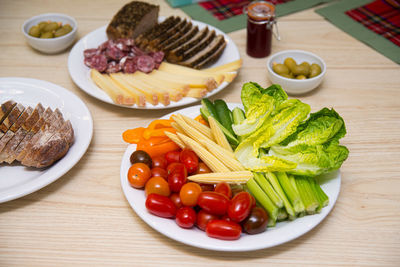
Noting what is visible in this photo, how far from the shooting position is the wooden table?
1586 mm

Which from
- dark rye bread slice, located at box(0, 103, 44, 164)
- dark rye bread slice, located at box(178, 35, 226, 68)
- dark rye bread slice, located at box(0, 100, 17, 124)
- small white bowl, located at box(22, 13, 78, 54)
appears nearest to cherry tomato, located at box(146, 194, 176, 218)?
dark rye bread slice, located at box(0, 103, 44, 164)

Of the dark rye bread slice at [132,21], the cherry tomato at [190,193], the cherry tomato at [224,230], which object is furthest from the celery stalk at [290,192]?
the dark rye bread slice at [132,21]

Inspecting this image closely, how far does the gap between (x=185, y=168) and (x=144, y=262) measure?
43 cm

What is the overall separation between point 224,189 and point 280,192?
234 mm

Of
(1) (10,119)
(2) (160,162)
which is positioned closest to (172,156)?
(2) (160,162)

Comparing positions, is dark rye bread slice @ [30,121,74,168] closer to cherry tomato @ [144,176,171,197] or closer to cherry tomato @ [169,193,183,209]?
cherry tomato @ [144,176,171,197]

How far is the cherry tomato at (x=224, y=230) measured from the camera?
1.46 meters

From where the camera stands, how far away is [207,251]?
5.24ft

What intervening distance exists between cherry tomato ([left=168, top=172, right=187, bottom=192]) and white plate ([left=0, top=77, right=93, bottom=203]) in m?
0.51

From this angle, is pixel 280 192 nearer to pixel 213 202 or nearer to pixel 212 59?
pixel 213 202

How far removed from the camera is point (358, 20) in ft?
10.1

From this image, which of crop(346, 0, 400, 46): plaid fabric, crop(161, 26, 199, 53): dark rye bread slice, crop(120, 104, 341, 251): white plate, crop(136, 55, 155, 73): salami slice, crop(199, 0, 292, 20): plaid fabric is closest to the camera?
crop(120, 104, 341, 251): white plate

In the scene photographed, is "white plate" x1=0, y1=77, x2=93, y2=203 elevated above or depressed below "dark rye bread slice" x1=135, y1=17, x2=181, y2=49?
below

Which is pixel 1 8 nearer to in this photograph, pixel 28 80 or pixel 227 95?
pixel 28 80
